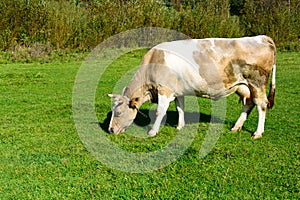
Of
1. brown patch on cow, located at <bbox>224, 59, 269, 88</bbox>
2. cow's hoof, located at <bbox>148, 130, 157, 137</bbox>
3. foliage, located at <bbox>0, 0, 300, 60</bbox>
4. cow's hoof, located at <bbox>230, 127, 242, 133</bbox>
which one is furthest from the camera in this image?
foliage, located at <bbox>0, 0, 300, 60</bbox>

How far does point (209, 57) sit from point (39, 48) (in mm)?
13454

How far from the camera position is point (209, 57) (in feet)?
23.8

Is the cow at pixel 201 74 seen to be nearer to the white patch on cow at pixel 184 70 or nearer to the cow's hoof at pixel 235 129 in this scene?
the white patch on cow at pixel 184 70

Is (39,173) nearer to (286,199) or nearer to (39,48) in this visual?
(286,199)

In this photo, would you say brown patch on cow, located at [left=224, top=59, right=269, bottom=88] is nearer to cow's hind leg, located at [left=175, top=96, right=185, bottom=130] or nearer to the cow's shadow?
cow's hind leg, located at [left=175, top=96, right=185, bottom=130]

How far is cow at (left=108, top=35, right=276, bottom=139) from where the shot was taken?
7.23 metres

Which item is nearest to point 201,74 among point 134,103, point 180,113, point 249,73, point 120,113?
point 249,73

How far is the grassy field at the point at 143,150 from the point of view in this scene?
5.16m

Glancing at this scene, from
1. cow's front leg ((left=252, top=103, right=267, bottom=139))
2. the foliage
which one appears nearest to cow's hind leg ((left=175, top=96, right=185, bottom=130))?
cow's front leg ((left=252, top=103, right=267, bottom=139))

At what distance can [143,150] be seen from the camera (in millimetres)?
6664

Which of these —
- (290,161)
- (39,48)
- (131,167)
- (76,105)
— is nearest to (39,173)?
(131,167)

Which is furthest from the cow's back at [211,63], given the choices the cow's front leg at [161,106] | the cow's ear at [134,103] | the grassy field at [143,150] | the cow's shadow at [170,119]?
the cow's shadow at [170,119]

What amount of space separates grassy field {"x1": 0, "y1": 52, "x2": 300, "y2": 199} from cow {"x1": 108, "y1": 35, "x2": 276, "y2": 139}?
0.59 metres

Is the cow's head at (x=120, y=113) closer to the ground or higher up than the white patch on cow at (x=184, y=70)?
closer to the ground
